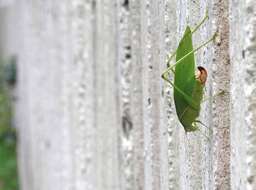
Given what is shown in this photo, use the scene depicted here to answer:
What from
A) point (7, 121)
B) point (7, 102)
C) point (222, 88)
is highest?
point (7, 102)

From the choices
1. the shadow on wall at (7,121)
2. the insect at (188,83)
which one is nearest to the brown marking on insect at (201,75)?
the insect at (188,83)

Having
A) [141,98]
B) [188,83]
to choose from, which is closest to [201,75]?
[188,83]

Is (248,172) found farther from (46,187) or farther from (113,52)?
(46,187)

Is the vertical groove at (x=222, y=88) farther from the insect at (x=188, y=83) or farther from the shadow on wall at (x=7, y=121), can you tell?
the shadow on wall at (x=7, y=121)

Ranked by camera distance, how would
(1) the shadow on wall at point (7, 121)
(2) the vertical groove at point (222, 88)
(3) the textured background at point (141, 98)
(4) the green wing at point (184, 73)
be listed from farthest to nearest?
(1) the shadow on wall at point (7, 121)
(4) the green wing at point (184, 73)
(2) the vertical groove at point (222, 88)
(3) the textured background at point (141, 98)

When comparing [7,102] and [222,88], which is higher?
[7,102]

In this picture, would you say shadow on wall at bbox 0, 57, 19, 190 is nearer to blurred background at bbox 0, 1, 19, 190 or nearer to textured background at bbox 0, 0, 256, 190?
blurred background at bbox 0, 1, 19, 190

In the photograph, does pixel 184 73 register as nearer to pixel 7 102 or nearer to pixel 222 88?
pixel 222 88
